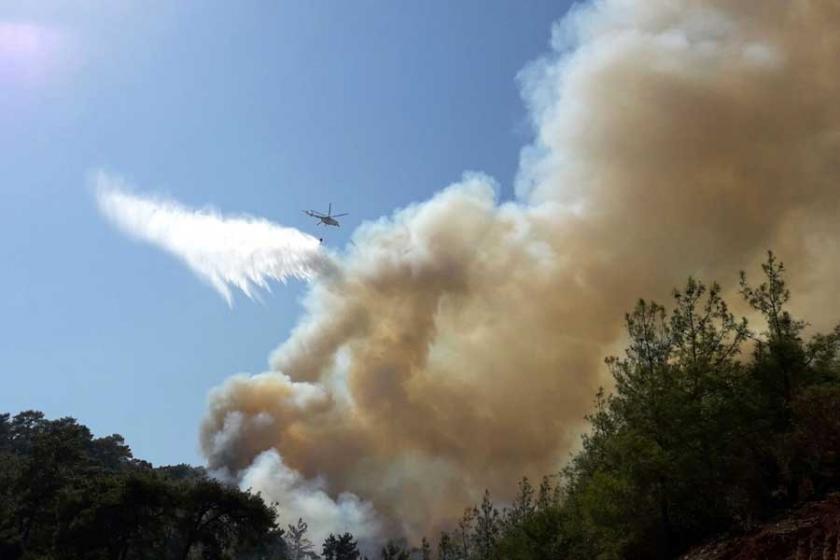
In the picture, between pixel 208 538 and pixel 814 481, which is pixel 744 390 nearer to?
pixel 814 481

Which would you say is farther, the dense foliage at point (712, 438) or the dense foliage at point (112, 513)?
the dense foliage at point (112, 513)

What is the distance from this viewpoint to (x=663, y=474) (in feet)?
134

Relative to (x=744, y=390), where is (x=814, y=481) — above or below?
below

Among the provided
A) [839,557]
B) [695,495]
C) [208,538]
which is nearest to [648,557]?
[695,495]

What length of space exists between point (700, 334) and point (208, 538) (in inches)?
1910

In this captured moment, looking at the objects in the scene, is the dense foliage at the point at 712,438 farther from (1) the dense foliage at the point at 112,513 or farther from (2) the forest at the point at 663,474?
(1) the dense foliage at the point at 112,513

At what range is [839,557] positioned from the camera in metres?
27.7

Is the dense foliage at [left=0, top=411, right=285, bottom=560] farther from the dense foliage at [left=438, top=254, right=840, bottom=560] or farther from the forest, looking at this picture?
the dense foliage at [left=438, top=254, right=840, bottom=560]

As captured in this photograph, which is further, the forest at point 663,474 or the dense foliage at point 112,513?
the dense foliage at point 112,513

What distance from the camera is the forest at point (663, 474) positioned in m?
40.2

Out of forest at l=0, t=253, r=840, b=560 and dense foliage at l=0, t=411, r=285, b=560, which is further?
dense foliage at l=0, t=411, r=285, b=560

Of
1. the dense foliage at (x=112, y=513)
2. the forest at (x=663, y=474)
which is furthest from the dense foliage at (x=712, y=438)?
the dense foliage at (x=112, y=513)

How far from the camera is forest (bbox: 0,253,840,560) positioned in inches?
1581

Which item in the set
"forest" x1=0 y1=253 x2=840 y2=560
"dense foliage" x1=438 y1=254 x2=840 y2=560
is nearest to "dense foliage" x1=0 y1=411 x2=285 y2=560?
"forest" x1=0 y1=253 x2=840 y2=560
